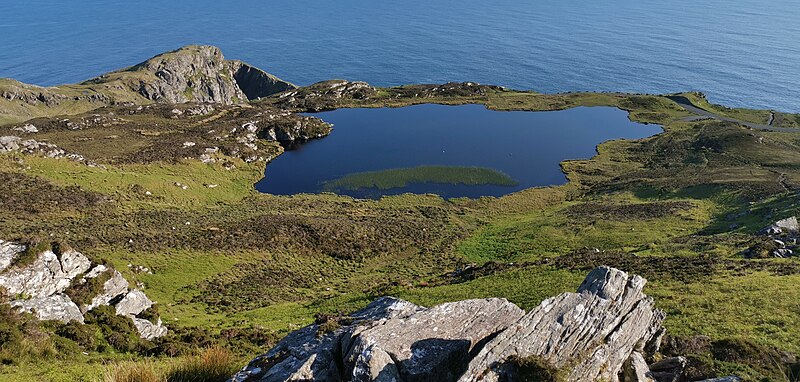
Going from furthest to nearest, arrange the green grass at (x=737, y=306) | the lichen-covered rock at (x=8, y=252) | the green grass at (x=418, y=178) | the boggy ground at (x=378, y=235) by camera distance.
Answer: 1. the green grass at (x=418, y=178)
2. the boggy ground at (x=378, y=235)
3. the lichen-covered rock at (x=8, y=252)
4. the green grass at (x=737, y=306)

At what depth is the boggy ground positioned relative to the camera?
25.0 metres

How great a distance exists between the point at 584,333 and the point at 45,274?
30.1 m

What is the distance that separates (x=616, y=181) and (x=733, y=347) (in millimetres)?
65534

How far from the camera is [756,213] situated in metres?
→ 50.2

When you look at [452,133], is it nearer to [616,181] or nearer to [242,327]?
[616,181]

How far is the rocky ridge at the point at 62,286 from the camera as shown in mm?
22469

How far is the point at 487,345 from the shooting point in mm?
12750

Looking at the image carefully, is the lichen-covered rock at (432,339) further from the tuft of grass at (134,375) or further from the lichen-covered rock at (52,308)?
the lichen-covered rock at (52,308)

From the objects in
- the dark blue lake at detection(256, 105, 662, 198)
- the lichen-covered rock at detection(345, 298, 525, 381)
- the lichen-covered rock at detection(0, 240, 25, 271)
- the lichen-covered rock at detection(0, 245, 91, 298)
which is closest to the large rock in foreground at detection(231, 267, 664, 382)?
the lichen-covered rock at detection(345, 298, 525, 381)

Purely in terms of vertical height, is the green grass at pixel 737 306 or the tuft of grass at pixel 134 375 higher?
the tuft of grass at pixel 134 375

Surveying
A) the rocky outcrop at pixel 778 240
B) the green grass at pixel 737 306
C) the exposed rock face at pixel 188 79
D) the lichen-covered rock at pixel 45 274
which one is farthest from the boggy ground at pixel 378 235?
the exposed rock face at pixel 188 79

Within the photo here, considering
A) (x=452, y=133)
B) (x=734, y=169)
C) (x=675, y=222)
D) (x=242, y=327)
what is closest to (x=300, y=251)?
(x=242, y=327)

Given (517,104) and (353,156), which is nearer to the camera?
(353,156)

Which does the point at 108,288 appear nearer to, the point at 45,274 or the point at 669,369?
the point at 45,274
